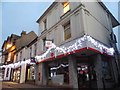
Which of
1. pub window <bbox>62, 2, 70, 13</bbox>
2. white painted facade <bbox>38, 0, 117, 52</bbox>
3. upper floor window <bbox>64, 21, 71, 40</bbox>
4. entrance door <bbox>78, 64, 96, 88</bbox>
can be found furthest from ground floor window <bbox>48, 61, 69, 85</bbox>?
pub window <bbox>62, 2, 70, 13</bbox>

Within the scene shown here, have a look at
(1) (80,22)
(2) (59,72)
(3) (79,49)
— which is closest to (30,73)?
(2) (59,72)

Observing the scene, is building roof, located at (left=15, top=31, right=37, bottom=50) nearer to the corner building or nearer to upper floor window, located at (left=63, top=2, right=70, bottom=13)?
the corner building

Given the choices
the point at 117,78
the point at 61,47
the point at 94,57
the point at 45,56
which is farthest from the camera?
the point at 45,56

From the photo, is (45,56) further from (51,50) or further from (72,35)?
(72,35)

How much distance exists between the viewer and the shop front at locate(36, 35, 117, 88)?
30.6ft

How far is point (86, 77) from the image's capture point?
36.8 ft

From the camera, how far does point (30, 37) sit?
25953 millimetres

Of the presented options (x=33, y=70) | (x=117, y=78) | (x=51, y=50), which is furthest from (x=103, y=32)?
(x=33, y=70)

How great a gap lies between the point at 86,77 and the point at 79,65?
125 centimetres

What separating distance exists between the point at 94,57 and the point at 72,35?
2337mm

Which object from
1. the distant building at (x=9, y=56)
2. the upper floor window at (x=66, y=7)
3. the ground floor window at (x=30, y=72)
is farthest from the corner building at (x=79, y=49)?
the distant building at (x=9, y=56)

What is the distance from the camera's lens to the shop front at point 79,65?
9328 millimetres

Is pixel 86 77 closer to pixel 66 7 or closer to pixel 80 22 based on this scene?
pixel 80 22

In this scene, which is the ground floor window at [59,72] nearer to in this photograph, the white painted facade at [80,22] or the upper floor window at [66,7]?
the white painted facade at [80,22]
